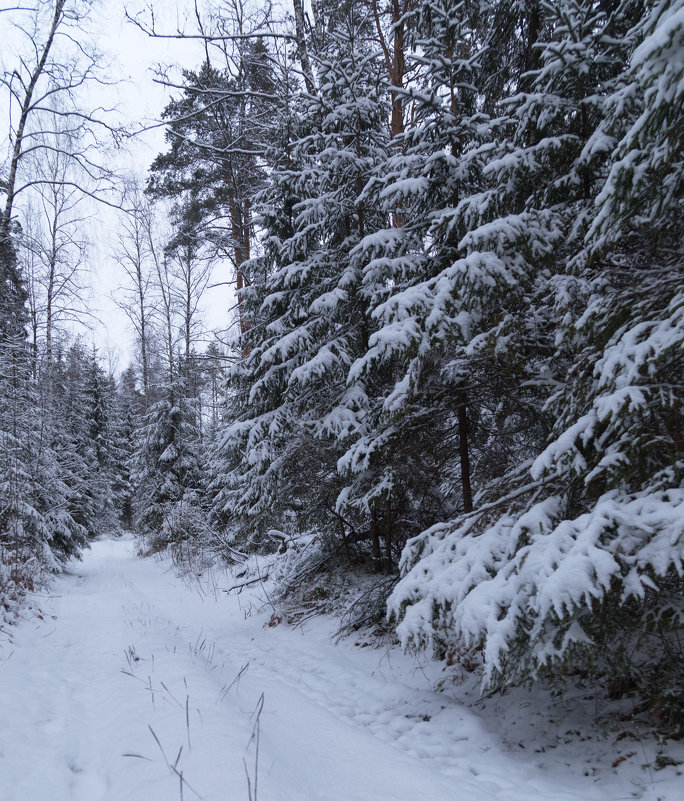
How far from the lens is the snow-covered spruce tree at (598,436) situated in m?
2.63

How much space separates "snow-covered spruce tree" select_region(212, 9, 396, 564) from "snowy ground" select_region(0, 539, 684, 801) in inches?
105

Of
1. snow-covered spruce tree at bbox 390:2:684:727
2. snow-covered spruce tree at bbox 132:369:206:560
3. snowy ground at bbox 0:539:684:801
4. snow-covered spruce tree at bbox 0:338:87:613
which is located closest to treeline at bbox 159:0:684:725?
snow-covered spruce tree at bbox 390:2:684:727

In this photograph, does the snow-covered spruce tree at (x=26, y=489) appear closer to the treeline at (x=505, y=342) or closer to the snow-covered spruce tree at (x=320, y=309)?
the snow-covered spruce tree at (x=320, y=309)

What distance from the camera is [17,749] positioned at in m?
3.00

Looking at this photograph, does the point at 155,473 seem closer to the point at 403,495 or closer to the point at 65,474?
the point at 65,474

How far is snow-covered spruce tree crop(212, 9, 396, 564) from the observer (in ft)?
23.4

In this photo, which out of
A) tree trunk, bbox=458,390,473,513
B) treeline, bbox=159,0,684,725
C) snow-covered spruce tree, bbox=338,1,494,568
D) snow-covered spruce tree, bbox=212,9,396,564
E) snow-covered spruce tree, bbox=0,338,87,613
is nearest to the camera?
treeline, bbox=159,0,684,725

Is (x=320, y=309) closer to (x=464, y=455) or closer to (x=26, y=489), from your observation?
(x=464, y=455)

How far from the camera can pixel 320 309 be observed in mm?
7055

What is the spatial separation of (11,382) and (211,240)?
274 inches

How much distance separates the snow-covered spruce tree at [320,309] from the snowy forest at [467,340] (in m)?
0.06

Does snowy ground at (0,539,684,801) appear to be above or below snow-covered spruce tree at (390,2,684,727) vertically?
below

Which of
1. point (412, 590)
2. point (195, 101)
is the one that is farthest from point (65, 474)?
point (412, 590)

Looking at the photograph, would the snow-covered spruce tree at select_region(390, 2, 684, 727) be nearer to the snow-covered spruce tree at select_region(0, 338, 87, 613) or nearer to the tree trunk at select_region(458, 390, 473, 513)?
the tree trunk at select_region(458, 390, 473, 513)
